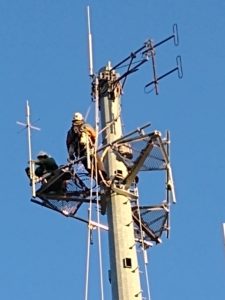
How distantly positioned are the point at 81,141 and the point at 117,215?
2.08m

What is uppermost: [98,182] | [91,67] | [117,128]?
[91,67]

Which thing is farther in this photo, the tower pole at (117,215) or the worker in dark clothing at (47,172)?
the worker in dark clothing at (47,172)

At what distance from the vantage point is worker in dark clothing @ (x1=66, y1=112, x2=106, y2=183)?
26.1 meters

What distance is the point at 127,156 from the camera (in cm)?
2631

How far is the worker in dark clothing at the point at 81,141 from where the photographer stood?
26125 mm

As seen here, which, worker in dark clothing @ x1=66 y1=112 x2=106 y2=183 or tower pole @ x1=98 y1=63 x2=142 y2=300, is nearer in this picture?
tower pole @ x1=98 y1=63 x2=142 y2=300

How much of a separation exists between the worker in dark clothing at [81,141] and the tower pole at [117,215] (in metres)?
0.54

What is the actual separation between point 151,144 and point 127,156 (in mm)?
936

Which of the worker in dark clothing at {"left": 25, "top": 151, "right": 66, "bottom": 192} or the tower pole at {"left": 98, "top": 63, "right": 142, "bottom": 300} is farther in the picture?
the worker in dark clothing at {"left": 25, "top": 151, "right": 66, "bottom": 192}

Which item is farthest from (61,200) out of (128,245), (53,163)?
(128,245)

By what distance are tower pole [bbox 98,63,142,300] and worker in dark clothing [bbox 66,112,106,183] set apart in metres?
0.54

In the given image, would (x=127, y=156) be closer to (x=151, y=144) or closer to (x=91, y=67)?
(x=151, y=144)

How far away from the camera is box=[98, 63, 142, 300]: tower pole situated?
24625 millimetres

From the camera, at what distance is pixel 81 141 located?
2620cm
